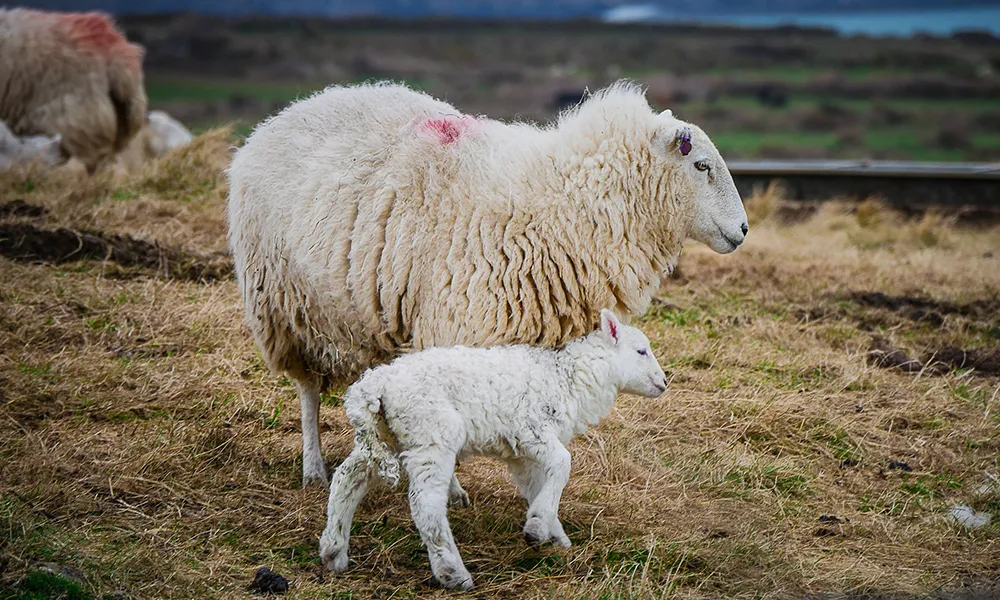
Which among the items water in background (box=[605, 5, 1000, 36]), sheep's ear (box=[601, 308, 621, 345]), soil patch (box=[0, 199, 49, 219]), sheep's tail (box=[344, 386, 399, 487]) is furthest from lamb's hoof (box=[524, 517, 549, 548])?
water in background (box=[605, 5, 1000, 36])

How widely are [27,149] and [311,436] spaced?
23.1 ft

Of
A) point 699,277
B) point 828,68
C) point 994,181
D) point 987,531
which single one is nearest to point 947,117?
point 828,68

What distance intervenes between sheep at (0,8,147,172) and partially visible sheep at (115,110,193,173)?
1.36ft

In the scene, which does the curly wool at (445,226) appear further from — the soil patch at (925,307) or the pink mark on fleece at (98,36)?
the pink mark on fleece at (98,36)

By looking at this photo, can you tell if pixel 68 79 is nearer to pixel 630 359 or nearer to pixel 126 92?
pixel 126 92

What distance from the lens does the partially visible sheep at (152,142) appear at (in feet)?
42.1

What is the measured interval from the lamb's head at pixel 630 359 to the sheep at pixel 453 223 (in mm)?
286

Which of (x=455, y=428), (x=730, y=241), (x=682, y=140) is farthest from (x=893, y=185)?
(x=455, y=428)

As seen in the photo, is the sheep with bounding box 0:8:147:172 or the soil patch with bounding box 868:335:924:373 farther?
the sheep with bounding box 0:8:147:172

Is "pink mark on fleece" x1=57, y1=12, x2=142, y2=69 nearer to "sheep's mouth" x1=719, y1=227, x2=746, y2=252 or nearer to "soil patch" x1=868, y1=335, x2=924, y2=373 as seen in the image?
"soil patch" x1=868, y1=335, x2=924, y2=373

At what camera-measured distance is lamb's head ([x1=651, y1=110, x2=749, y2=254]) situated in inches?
218

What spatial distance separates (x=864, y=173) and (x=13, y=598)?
12181mm

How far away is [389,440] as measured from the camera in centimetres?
464

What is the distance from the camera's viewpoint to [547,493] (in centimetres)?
462
